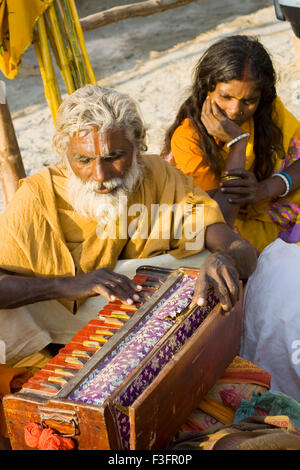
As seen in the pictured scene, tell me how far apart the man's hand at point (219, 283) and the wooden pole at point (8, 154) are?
6.01ft

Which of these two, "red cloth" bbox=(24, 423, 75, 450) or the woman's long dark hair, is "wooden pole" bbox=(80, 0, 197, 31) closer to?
the woman's long dark hair

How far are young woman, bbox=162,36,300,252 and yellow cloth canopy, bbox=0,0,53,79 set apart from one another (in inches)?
39.7

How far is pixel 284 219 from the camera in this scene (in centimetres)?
383

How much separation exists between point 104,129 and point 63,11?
1506 millimetres

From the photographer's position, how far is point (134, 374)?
2.01 metres

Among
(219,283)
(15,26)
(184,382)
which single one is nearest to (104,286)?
(219,283)

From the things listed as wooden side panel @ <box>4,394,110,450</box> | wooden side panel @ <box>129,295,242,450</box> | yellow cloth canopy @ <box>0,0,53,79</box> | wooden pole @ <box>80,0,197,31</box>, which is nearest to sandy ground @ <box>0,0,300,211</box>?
wooden pole @ <box>80,0,197,31</box>

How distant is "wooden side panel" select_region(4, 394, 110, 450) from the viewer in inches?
73.8

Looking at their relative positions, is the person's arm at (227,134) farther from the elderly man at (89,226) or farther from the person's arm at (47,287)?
the person's arm at (47,287)

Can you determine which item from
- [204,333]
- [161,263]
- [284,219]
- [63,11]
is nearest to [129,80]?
[63,11]

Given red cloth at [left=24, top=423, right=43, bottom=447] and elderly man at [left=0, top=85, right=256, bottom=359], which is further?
elderly man at [left=0, top=85, right=256, bottom=359]

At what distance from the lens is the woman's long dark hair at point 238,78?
139 inches

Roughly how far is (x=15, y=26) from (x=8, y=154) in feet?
2.57

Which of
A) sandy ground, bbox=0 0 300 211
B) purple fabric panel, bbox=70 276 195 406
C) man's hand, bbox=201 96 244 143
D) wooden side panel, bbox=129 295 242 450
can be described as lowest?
sandy ground, bbox=0 0 300 211
